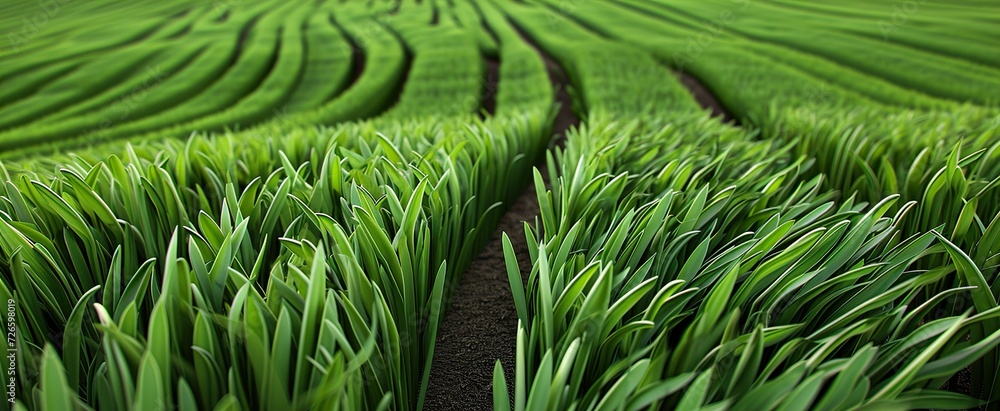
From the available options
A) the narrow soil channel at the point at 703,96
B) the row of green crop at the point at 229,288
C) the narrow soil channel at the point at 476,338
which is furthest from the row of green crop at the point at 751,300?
the narrow soil channel at the point at 703,96

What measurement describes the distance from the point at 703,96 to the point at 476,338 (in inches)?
310

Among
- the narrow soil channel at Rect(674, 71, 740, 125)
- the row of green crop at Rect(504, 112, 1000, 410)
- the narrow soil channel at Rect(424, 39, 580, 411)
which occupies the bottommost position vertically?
the narrow soil channel at Rect(674, 71, 740, 125)

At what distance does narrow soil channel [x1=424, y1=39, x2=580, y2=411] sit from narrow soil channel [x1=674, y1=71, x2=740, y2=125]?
20.9 feet

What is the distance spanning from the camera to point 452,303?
4.99 ft

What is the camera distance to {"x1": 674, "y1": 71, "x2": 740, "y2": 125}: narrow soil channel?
24.0ft

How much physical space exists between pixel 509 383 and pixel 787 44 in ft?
37.8

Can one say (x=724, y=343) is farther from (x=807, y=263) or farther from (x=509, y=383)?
(x=509, y=383)

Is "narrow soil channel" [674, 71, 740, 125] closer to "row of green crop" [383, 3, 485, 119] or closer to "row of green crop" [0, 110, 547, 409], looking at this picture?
"row of green crop" [383, 3, 485, 119]

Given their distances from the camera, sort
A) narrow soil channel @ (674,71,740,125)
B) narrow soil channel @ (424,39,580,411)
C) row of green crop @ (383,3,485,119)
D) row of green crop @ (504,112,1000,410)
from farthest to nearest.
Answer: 1. narrow soil channel @ (674,71,740,125)
2. row of green crop @ (383,3,485,119)
3. narrow soil channel @ (424,39,580,411)
4. row of green crop @ (504,112,1000,410)

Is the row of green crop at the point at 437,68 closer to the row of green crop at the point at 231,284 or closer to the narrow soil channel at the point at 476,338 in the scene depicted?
the narrow soil channel at the point at 476,338

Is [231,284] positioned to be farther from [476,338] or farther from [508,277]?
[476,338]

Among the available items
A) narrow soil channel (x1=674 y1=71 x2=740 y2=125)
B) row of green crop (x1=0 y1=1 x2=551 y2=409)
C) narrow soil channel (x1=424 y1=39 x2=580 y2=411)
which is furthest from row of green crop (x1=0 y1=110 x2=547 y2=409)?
narrow soil channel (x1=674 y1=71 x2=740 y2=125)

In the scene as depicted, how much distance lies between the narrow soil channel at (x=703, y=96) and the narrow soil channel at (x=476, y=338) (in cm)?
637

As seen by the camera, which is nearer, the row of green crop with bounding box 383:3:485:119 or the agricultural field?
the agricultural field
